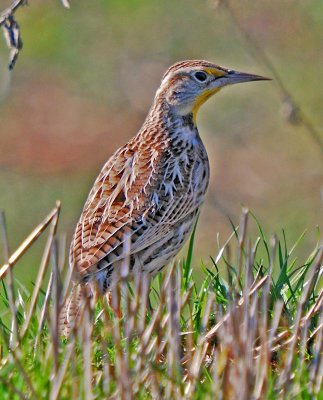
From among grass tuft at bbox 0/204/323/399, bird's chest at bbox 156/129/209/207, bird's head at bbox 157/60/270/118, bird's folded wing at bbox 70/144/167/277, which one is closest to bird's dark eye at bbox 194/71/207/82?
bird's head at bbox 157/60/270/118

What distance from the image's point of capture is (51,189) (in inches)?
471

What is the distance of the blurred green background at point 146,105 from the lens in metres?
11.6

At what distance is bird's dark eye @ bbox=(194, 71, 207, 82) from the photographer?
284 inches

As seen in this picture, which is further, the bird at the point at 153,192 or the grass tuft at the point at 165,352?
the bird at the point at 153,192

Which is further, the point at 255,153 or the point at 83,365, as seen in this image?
the point at 255,153

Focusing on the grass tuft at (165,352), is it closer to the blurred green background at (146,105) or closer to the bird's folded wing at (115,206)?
the bird's folded wing at (115,206)

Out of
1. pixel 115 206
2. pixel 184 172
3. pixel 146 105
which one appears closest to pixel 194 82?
pixel 184 172

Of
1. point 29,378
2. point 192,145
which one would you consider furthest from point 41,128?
point 29,378

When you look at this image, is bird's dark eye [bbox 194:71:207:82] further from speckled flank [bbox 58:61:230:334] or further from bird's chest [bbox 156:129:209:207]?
bird's chest [bbox 156:129:209:207]

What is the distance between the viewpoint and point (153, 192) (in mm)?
6723

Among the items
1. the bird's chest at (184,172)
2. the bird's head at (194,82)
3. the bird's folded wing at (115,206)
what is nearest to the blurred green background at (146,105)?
the bird's head at (194,82)

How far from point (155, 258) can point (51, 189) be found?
541 cm

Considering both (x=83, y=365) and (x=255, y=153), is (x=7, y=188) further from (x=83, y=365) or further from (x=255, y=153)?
(x=83, y=365)

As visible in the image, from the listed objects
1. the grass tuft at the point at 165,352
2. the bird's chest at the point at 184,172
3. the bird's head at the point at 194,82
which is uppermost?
the bird's head at the point at 194,82
